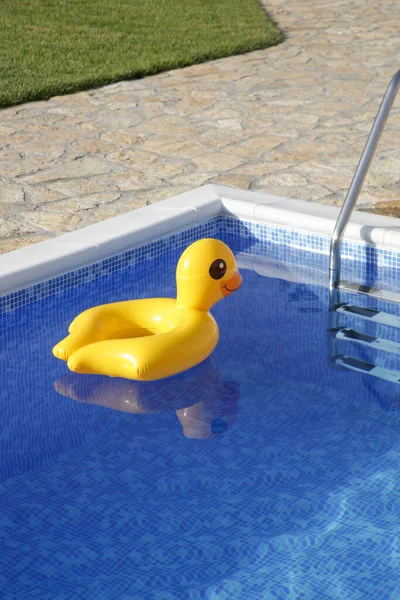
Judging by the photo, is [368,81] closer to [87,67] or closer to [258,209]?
[87,67]

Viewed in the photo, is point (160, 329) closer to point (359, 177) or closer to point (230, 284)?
point (230, 284)

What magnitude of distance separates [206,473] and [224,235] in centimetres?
216

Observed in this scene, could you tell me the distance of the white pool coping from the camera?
13.4 ft

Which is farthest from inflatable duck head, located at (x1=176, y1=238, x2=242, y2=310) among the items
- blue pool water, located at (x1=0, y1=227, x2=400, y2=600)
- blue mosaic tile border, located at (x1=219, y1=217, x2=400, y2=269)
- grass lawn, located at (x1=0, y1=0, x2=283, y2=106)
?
grass lawn, located at (x1=0, y1=0, x2=283, y2=106)

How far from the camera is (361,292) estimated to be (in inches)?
167

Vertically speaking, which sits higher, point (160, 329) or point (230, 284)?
point (230, 284)

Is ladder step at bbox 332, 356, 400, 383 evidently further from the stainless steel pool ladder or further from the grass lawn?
the grass lawn

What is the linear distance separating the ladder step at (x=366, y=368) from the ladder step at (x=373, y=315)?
35cm

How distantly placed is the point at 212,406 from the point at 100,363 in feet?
1.55

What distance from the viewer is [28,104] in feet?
24.5

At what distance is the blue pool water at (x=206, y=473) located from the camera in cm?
261

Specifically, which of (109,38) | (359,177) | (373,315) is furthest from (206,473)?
(109,38)

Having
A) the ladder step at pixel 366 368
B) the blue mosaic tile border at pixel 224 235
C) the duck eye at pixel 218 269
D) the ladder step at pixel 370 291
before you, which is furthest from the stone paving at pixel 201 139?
the ladder step at pixel 366 368

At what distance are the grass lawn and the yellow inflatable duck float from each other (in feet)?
13.8
